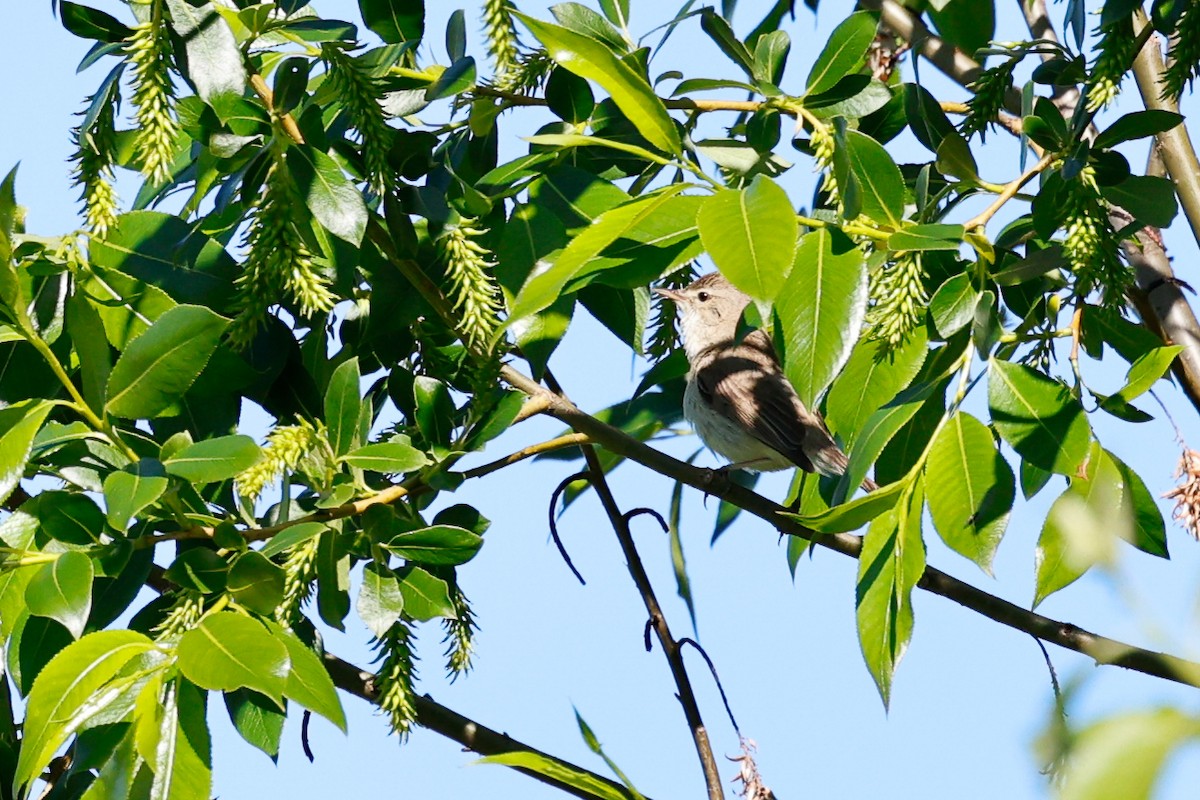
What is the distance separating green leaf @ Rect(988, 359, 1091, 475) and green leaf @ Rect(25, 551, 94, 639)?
1320 millimetres

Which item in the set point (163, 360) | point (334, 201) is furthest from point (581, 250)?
point (163, 360)

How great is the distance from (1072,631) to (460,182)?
140 cm

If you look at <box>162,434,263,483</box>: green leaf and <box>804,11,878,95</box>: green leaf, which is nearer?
<box>162,434,263,483</box>: green leaf

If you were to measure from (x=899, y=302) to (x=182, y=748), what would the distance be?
1.15 meters

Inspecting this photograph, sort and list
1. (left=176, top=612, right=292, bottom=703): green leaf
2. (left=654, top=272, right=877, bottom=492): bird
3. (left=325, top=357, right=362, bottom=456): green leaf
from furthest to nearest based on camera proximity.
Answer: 1. (left=654, top=272, right=877, bottom=492): bird
2. (left=325, top=357, right=362, bottom=456): green leaf
3. (left=176, top=612, right=292, bottom=703): green leaf

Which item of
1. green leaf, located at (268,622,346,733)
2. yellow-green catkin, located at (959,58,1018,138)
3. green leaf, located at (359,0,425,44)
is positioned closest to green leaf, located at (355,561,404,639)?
green leaf, located at (268,622,346,733)

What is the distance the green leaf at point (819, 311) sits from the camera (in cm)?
166

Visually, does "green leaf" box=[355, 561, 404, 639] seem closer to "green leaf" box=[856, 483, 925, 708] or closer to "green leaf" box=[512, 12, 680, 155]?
"green leaf" box=[856, 483, 925, 708]

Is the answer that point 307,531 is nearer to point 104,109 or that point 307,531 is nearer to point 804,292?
point 104,109

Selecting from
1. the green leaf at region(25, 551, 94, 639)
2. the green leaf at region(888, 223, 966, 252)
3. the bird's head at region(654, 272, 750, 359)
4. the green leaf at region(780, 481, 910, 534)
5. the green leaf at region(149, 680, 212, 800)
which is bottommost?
the green leaf at region(149, 680, 212, 800)

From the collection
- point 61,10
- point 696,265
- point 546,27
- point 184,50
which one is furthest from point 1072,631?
point 61,10

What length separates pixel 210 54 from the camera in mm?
1854

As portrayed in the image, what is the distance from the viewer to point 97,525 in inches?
73.4

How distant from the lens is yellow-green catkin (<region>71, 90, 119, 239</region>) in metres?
1.82
